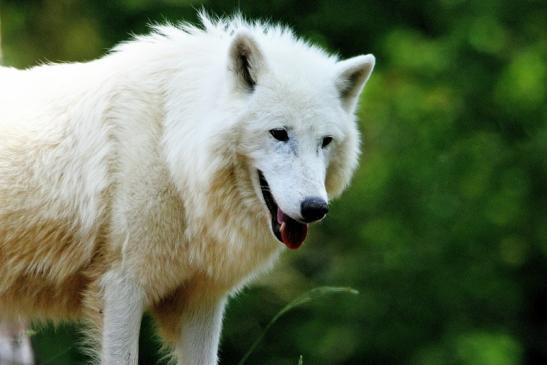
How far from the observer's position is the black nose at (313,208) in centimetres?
454

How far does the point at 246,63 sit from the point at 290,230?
767mm

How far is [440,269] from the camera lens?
1245cm

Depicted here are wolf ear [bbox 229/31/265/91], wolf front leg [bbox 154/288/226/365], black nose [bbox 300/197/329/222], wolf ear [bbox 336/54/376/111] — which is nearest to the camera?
black nose [bbox 300/197/329/222]

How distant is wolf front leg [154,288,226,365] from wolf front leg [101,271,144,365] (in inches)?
13.9

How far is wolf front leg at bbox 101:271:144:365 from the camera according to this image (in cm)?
486

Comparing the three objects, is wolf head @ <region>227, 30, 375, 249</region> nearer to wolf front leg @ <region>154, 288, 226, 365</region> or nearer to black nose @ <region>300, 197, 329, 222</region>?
black nose @ <region>300, 197, 329, 222</region>

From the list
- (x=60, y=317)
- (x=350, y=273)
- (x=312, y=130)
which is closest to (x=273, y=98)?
(x=312, y=130)

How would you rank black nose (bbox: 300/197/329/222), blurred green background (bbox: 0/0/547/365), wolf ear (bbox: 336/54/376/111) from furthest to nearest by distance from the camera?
blurred green background (bbox: 0/0/547/365) < wolf ear (bbox: 336/54/376/111) < black nose (bbox: 300/197/329/222)

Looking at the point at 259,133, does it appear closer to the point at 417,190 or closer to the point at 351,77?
the point at 351,77

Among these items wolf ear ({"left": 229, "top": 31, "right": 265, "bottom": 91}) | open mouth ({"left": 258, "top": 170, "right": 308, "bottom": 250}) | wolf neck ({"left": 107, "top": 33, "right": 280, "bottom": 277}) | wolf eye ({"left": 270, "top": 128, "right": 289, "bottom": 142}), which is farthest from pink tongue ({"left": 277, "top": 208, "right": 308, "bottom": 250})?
wolf ear ({"left": 229, "top": 31, "right": 265, "bottom": 91})

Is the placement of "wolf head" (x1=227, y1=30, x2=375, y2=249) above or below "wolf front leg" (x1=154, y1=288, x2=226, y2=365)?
above

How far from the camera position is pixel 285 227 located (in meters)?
4.77

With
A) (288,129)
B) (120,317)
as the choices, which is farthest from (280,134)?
(120,317)

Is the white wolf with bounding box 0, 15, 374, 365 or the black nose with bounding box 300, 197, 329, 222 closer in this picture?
the black nose with bounding box 300, 197, 329, 222
